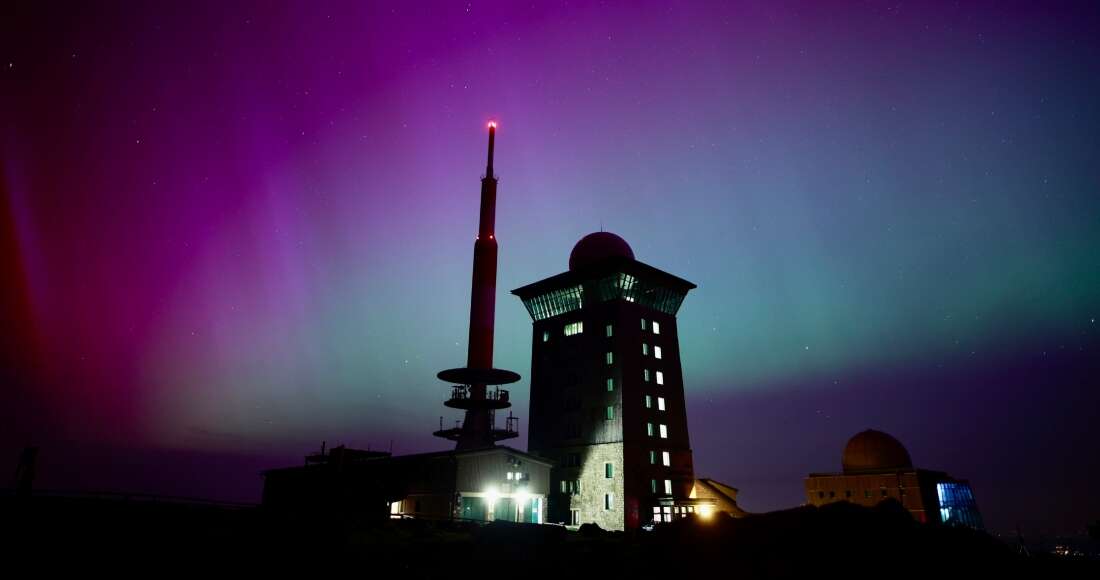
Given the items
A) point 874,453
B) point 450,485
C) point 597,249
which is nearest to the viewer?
point 450,485

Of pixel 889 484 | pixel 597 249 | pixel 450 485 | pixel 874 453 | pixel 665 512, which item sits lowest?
pixel 665 512

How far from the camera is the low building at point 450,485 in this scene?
46156mm

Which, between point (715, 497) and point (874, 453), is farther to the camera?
point (874, 453)

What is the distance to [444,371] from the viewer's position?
60688 mm

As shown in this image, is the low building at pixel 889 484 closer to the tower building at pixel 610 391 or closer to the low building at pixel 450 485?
the tower building at pixel 610 391

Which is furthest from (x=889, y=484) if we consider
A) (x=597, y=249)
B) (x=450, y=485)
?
(x=450, y=485)

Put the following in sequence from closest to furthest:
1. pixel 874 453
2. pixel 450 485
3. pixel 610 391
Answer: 1. pixel 450 485
2. pixel 610 391
3. pixel 874 453

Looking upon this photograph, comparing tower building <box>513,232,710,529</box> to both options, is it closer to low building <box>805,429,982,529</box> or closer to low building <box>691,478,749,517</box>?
low building <box>691,478,749,517</box>

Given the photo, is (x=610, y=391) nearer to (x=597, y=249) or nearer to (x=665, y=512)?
(x=665, y=512)

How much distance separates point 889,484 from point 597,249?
42.4 m

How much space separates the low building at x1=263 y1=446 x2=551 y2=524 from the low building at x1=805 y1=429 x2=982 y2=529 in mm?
36498

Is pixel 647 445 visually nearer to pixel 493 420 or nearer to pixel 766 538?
pixel 493 420

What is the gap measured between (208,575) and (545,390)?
48.3 metres

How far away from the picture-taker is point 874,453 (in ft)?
232
